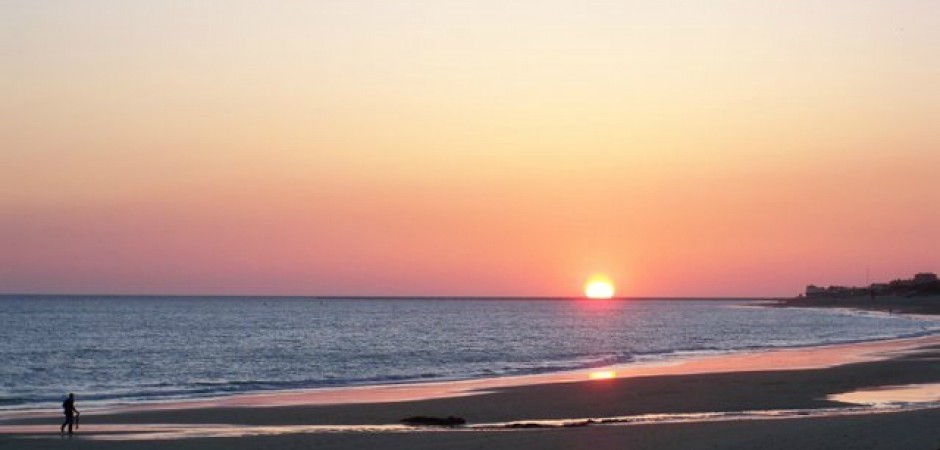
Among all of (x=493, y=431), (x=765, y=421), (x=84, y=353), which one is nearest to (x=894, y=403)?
(x=765, y=421)

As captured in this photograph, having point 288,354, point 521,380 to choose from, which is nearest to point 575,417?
point 521,380

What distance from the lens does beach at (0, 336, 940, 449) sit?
84.9ft

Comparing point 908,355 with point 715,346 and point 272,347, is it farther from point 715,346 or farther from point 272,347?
point 272,347

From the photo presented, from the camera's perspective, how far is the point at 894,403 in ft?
116

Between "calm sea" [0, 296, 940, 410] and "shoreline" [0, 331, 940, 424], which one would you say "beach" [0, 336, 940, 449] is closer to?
"shoreline" [0, 331, 940, 424]

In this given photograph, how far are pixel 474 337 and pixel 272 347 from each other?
78.9 feet

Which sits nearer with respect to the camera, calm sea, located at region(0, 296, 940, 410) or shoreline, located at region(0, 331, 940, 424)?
shoreline, located at region(0, 331, 940, 424)

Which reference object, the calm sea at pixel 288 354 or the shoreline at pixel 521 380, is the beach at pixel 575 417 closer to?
the shoreline at pixel 521 380

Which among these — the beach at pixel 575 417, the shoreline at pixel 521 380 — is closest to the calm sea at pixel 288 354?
the shoreline at pixel 521 380

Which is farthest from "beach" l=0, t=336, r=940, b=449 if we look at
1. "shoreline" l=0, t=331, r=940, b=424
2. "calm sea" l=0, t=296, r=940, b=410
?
"calm sea" l=0, t=296, r=940, b=410

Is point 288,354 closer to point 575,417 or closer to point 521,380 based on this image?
point 521,380

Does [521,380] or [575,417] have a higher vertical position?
[521,380]

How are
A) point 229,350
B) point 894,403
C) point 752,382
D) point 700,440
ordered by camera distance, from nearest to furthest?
point 700,440 → point 894,403 → point 752,382 → point 229,350

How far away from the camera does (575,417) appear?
113ft
